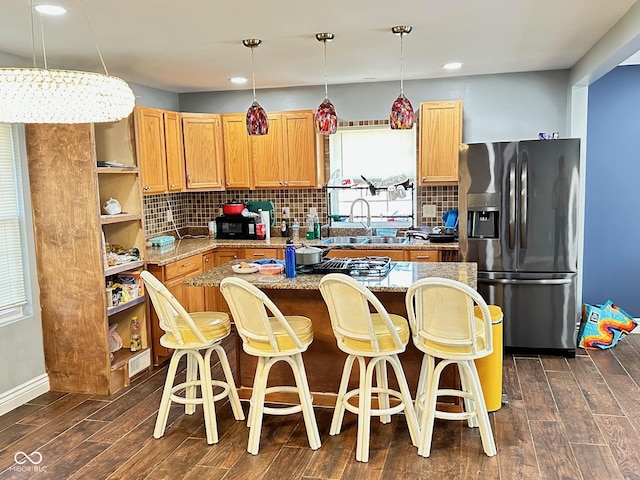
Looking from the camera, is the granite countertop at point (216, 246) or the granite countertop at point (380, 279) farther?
the granite countertop at point (216, 246)

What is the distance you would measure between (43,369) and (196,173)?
7.27 feet

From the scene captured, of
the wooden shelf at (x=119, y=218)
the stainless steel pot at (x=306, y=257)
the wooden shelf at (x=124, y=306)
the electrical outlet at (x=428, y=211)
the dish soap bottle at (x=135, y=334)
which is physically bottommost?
the dish soap bottle at (x=135, y=334)

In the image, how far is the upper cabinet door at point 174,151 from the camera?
5.15 metres

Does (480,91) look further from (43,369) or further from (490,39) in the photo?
(43,369)

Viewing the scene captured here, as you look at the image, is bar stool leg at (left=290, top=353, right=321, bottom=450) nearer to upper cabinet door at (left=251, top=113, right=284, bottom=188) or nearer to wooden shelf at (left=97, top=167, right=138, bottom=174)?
wooden shelf at (left=97, top=167, right=138, bottom=174)

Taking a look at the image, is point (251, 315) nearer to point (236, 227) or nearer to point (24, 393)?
point (24, 393)

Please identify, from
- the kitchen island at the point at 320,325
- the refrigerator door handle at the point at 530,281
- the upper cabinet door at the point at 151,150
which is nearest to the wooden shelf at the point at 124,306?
the upper cabinet door at the point at 151,150

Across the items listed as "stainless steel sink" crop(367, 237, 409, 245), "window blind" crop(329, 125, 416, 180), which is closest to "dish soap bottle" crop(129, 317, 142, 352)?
"stainless steel sink" crop(367, 237, 409, 245)

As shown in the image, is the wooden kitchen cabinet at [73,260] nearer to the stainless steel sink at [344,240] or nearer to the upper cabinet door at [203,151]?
the upper cabinet door at [203,151]

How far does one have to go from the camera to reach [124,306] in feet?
13.9

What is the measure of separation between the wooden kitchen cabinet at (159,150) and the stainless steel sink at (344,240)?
1.44 meters

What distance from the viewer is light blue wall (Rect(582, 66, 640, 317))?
5.17 metres

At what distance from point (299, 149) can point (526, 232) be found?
7.22 feet

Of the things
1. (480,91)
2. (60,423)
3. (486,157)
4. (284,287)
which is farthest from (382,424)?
(480,91)
